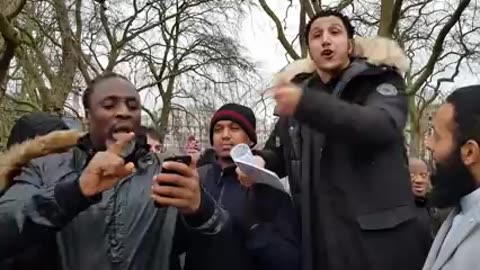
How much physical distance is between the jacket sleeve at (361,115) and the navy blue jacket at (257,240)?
1.61 ft

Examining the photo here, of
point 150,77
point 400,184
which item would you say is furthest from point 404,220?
point 150,77

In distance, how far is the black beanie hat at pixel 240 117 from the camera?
4344mm

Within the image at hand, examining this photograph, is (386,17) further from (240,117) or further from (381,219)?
(381,219)

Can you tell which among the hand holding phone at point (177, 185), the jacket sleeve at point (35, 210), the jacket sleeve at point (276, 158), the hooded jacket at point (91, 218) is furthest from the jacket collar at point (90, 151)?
the jacket sleeve at point (276, 158)

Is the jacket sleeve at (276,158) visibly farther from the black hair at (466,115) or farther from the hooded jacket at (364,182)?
the black hair at (466,115)

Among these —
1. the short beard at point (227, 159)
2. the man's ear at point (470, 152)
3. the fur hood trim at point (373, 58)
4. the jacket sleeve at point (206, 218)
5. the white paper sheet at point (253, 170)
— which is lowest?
the jacket sleeve at point (206, 218)

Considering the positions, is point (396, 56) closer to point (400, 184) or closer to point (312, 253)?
point (400, 184)

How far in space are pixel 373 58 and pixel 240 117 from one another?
1048mm

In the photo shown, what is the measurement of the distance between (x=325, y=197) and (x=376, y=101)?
460 millimetres

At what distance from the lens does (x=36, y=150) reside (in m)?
3.29

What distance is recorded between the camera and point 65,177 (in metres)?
3.07

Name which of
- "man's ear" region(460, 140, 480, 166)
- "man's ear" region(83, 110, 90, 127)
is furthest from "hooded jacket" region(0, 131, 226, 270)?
"man's ear" region(460, 140, 480, 166)

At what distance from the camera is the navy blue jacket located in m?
3.47

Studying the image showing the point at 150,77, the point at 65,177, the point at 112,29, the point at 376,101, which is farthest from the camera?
the point at 150,77
